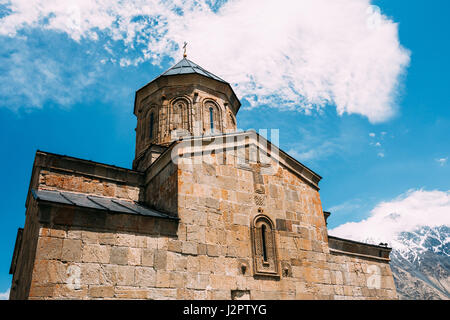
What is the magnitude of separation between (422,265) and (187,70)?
122192mm

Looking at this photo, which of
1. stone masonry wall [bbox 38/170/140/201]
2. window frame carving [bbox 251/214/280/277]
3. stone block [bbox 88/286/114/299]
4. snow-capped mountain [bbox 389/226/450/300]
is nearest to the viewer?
stone block [bbox 88/286/114/299]

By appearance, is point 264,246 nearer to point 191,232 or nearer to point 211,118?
point 191,232

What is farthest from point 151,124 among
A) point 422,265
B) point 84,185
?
point 422,265

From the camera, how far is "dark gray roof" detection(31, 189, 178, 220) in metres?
6.20

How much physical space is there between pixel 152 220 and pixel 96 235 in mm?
984

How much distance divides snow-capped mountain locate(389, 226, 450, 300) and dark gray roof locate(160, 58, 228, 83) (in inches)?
3080

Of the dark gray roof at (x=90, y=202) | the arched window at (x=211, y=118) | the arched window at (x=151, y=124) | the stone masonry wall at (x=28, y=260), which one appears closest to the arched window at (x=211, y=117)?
the arched window at (x=211, y=118)

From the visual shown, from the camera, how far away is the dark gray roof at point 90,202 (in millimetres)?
6204

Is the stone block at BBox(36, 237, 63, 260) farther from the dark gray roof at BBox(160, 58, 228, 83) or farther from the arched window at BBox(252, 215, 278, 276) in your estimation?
the dark gray roof at BBox(160, 58, 228, 83)

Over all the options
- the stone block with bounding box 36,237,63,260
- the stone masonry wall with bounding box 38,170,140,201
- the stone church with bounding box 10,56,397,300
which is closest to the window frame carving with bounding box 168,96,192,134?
the stone church with bounding box 10,56,397,300

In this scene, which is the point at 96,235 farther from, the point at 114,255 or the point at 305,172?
the point at 305,172

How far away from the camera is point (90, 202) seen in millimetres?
6898

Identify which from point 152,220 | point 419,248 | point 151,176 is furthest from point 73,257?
point 419,248

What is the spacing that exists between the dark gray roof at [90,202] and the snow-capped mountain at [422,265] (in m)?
81.2
